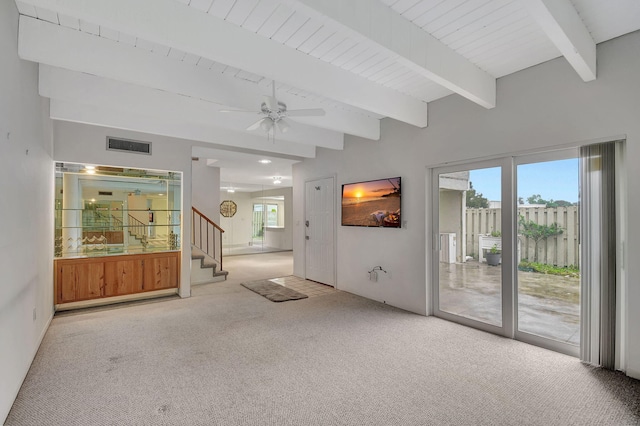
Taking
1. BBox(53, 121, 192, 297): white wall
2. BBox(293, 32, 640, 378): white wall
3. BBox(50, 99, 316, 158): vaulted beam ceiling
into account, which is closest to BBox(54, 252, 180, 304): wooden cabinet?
BBox(53, 121, 192, 297): white wall

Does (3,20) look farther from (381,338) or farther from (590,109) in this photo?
(590,109)

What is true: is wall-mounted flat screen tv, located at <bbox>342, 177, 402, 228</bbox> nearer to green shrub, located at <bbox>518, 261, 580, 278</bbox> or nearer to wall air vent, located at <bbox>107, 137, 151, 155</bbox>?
green shrub, located at <bbox>518, 261, 580, 278</bbox>

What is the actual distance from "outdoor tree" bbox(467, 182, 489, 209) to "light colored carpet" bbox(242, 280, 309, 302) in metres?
3.02

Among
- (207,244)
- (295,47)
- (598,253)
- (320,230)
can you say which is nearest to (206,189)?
(207,244)

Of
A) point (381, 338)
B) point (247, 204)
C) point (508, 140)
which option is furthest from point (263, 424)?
point (247, 204)

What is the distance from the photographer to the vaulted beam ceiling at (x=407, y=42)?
6.86ft

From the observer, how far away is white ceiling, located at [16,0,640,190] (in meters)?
2.22

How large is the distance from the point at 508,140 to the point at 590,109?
0.74 meters

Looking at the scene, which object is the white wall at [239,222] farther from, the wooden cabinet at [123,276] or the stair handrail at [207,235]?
the wooden cabinet at [123,276]

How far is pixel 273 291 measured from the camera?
222 inches

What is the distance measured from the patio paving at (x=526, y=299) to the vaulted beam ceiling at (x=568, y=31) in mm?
2100

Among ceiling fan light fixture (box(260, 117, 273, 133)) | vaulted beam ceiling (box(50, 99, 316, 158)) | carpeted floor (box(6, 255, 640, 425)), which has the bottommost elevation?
carpeted floor (box(6, 255, 640, 425))

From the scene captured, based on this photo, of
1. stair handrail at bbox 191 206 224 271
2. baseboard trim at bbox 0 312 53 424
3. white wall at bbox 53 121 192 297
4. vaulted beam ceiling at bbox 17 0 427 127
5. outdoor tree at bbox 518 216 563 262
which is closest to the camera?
vaulted beam ceiling at bbox 17 0 427 127

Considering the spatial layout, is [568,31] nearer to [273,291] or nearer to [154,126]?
[154,126]
